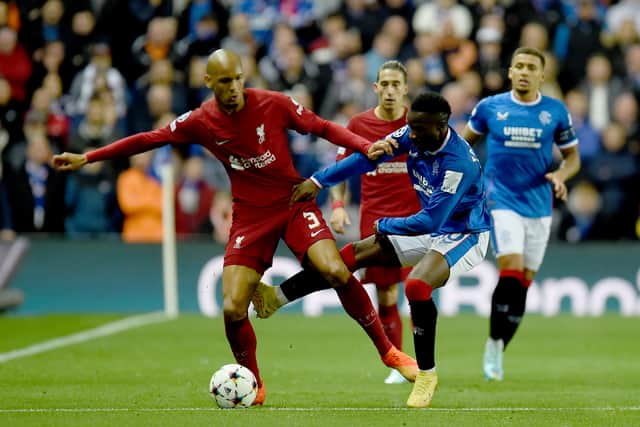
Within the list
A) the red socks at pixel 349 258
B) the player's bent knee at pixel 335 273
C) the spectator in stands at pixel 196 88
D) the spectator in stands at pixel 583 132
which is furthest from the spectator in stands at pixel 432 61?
the player's bent knee at pixel 335 273

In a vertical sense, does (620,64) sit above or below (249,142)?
below

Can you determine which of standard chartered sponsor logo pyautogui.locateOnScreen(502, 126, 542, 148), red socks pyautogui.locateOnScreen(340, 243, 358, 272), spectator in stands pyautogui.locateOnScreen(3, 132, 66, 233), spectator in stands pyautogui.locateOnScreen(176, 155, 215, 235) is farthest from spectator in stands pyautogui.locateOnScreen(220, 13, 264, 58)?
red socks pyautogui.locateOnScreen(340, 243, 358, 272)

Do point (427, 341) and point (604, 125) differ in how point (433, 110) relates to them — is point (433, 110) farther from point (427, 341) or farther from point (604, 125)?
point (604, 125)

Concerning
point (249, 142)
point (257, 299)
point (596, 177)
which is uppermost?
point (249, 142)

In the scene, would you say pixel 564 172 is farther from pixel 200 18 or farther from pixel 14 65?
pixel 14 65

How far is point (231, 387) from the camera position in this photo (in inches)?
348

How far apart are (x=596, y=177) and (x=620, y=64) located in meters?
2.47

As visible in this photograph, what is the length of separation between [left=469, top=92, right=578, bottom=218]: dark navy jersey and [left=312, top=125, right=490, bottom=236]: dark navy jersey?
2.03 m

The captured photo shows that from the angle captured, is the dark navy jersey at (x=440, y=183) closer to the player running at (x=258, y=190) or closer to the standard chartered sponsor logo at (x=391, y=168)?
the player running at (x=258, y=190)

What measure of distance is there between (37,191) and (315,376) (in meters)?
7.90

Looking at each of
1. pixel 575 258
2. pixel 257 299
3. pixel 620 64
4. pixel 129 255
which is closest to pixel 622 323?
pixel 575 258

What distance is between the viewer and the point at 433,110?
874 cm

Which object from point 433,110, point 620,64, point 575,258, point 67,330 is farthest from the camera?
point 620,64

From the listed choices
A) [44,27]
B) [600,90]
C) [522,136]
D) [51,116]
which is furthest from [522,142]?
[44,27]
